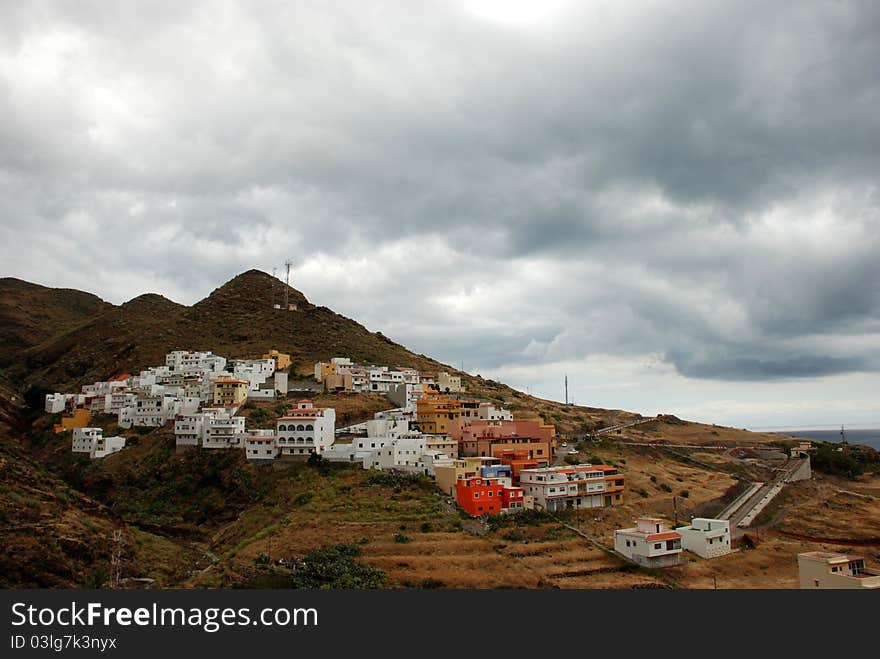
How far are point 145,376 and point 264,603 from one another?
67403mm

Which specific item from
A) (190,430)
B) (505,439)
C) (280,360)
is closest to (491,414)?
(505,439)

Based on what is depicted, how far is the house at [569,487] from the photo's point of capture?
164 ft

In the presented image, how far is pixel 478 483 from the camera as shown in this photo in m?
47.5

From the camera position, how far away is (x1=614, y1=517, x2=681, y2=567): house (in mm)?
41688

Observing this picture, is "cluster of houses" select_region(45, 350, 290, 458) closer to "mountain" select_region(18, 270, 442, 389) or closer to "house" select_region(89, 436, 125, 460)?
"house" select_region(89, 436, 125, 460)

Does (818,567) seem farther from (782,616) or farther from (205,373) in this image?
(205,373)

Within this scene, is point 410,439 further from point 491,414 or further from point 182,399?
point 182,399

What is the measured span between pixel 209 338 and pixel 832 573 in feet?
317

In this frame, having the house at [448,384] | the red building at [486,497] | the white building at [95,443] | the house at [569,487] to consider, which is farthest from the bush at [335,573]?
the house at [448,384]

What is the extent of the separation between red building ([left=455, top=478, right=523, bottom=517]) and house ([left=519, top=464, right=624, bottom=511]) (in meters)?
1.93

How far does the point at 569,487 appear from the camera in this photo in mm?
50406

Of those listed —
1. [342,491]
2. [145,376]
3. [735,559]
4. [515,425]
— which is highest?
[145,376]

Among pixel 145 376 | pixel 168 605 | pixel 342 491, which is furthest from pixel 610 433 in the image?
pixel 168 605

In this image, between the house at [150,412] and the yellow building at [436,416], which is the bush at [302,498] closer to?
the yellow building at [436,416]
